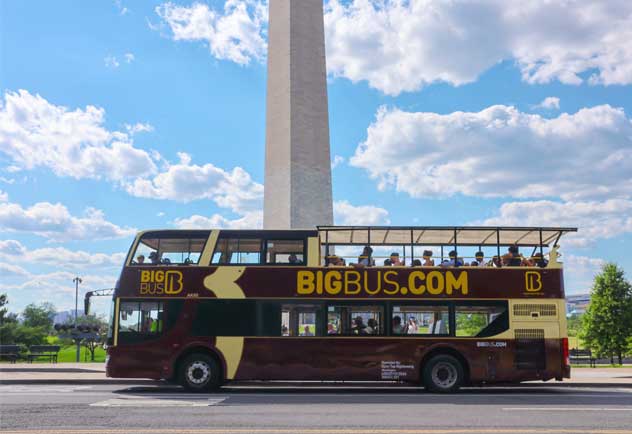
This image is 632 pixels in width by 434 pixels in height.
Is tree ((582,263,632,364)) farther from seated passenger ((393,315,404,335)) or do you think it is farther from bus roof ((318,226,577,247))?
seated passenger ((393,315,404,335))

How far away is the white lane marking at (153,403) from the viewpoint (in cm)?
1232

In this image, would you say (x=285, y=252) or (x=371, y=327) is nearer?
(x=371, y=327)

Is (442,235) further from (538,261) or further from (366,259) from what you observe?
(538,261)

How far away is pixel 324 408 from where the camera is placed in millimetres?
11836

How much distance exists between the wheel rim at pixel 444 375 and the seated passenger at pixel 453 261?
2.17 m

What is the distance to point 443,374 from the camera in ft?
49.9

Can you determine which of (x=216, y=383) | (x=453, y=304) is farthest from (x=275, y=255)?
(x=453, y=304)

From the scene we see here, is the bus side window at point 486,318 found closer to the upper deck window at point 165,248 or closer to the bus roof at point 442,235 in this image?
the bus roof at point 442,235

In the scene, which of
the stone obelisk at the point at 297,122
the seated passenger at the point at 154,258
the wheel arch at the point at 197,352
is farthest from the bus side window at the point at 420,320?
the stone obelisk at the point at 297,122

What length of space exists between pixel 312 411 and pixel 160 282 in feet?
18.4

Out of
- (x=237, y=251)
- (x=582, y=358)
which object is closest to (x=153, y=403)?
(x=237, y=251)

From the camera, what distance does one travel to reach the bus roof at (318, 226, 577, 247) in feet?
51.5

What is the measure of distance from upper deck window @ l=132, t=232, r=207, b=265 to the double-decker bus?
0.07 ft

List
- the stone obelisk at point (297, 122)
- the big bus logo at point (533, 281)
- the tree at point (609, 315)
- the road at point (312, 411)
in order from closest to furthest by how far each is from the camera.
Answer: the road at point (312, 411) < the big bus logo at point (533, 281) < the stone obelisk at point (297, 122) < the tree at point (609, 315)
